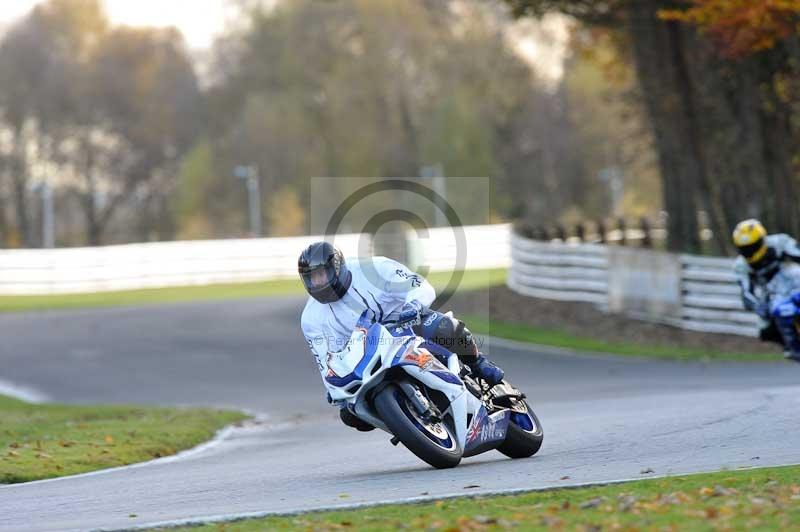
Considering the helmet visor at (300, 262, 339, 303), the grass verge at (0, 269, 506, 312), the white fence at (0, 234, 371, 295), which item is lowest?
the grass verge at (0, 269, 506, 312)

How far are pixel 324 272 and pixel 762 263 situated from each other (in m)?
8.04

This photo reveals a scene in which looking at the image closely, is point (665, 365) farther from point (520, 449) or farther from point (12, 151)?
point (12, 151)

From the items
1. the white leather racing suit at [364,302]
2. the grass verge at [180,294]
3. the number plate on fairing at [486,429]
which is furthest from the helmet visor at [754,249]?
the grass verge at [180,294]

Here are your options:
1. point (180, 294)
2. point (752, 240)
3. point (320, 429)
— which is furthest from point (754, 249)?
point (180, 294)

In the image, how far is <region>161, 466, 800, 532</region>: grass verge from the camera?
667 centimetres

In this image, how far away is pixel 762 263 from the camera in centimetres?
1588

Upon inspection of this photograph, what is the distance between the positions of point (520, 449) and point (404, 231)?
4231 cm

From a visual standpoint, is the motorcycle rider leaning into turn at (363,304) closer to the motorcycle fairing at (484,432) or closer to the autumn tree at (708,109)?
the motorcycle fairing at (484,432)

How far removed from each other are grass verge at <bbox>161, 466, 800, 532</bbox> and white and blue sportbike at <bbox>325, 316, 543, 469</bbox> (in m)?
1.32

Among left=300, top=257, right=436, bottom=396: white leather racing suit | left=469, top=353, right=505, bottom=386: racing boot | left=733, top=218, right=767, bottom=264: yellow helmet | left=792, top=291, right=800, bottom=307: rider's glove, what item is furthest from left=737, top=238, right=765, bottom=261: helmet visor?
left=300, top=257, right=436, bottom=396: white leather racing suit

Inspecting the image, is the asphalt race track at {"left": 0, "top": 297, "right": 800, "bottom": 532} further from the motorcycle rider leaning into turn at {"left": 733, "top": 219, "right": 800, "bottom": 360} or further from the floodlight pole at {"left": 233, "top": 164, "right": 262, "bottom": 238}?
the floodlight pole at {"left": 233, "top": 164, "right": 262, "bottom": 238}

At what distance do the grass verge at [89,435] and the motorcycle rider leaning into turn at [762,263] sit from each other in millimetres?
6431

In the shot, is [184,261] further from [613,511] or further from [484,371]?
[613,511]

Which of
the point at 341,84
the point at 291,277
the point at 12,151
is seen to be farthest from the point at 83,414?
the point at 12,151
